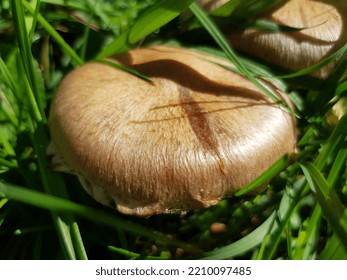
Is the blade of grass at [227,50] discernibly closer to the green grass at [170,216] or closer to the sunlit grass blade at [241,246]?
the green grass at [170,216]

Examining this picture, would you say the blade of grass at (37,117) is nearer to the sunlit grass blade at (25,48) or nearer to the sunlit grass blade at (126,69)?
the sunlit grass blade at (25,48)

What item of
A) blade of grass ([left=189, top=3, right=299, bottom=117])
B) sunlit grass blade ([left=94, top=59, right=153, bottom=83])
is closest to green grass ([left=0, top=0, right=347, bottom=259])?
blade of grass ([left=189, top=3, right=299, bottom=117])

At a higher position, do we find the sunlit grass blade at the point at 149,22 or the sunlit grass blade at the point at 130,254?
the sunlit grass blade at the point at 149,22

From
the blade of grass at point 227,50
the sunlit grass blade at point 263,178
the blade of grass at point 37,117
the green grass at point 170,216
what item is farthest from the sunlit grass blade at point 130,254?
the blade of grass at point 227,50

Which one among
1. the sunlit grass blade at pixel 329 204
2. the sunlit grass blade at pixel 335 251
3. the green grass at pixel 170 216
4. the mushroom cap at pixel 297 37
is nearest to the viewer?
the sunlit grass blade at pixel 329 204

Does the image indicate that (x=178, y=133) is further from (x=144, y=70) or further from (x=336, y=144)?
(x=336, y=144)

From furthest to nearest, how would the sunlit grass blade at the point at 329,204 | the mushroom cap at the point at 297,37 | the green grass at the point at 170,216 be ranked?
1. the mushroom cap at the point at 297,37
2. the green grass at the point at 170,216
3. the sunlit grass blade at the point at 329,204

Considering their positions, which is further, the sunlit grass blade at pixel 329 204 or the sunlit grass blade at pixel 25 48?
the sunlit grass blade at pixel 25 48

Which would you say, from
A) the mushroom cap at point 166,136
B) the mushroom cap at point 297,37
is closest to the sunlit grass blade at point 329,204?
the mushroom cap at point 166,136

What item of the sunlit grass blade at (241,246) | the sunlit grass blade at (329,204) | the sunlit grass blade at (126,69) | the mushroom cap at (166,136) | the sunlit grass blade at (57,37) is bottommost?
the sunlit grass blade at (241,246)
